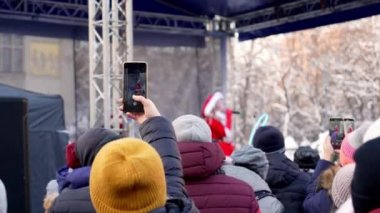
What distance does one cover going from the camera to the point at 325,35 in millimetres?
25484

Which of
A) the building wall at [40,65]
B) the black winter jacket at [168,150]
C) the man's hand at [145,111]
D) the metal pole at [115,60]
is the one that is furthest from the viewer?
the building wall at [40,65]

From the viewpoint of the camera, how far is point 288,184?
394cm

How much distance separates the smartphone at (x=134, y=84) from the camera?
2.13 metres

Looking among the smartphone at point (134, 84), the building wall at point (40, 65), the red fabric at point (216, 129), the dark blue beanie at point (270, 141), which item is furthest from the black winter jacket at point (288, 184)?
the building wall at point (40, 65)

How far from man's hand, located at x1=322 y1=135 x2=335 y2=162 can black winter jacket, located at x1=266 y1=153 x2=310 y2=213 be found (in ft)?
1.79

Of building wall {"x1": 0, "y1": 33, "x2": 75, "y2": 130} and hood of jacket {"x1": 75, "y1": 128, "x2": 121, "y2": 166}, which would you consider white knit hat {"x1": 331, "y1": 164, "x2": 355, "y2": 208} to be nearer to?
hood of jacket {"x1": 75, "y1": 128, "x2": 121, "y2": 166}

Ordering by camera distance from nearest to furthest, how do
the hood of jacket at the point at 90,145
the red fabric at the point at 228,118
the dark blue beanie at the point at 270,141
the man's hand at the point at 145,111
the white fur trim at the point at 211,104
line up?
the man's hand at the point at 145,111 < the hood of jacket at the point at 90,145 < the dark blue beanie at the point at 270,141 < the white fur trim at the point at 211,104 < the red fabric at the point at 228,118

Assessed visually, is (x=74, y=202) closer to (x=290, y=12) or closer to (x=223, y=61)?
(x=290, y=12)

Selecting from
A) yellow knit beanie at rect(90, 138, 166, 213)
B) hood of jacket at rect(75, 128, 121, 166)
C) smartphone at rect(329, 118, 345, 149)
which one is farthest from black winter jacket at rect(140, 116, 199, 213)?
smartphone at rect(329, 118, 345, 149)

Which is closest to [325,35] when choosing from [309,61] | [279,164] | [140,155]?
[309,61]

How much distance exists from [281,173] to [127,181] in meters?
2.48

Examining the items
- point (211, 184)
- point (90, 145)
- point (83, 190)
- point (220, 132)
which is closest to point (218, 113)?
point (220, 132)

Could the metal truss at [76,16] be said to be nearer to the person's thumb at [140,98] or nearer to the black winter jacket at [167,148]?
the person's thumb at [140,98]

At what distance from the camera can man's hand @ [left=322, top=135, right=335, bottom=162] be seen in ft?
10.8
